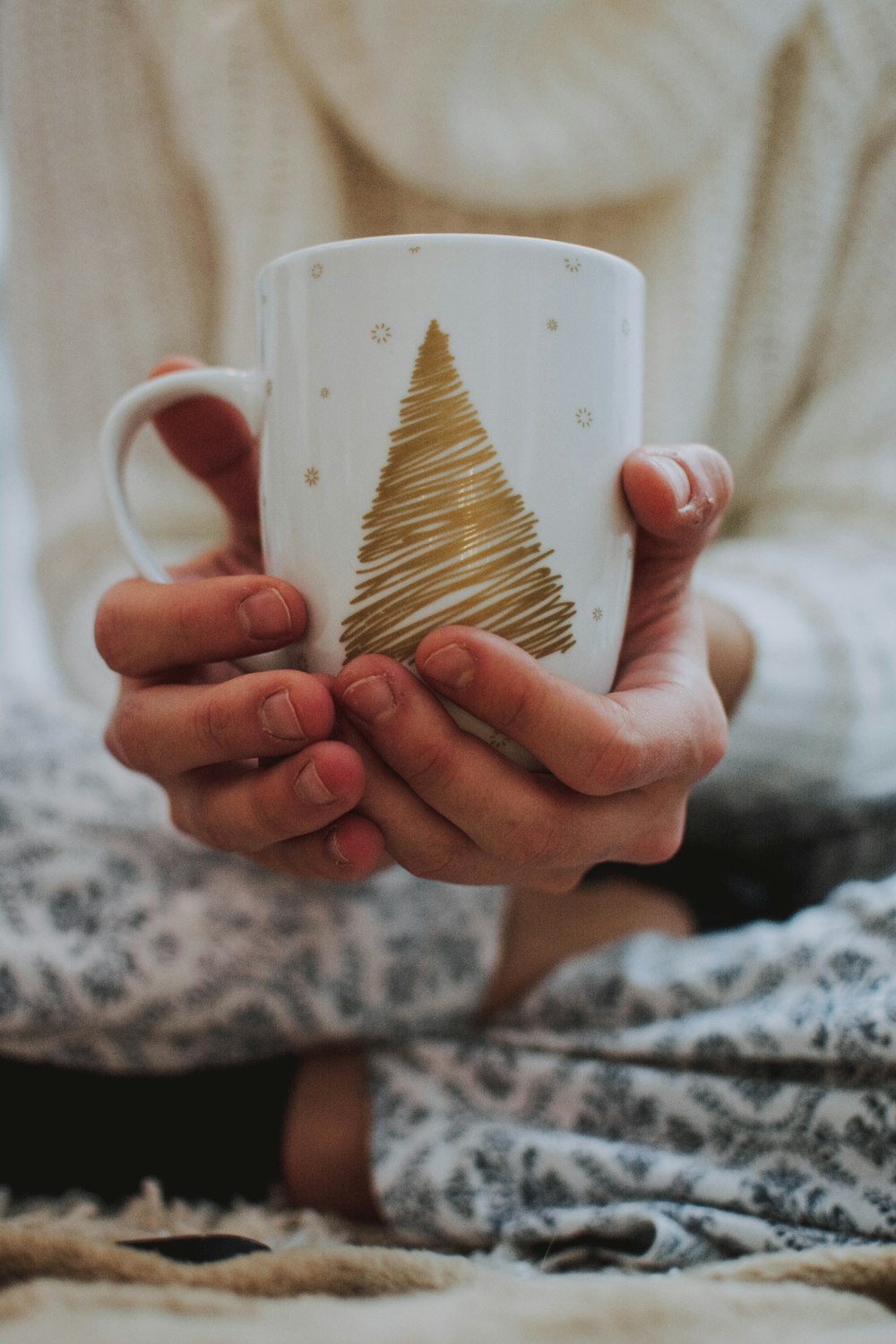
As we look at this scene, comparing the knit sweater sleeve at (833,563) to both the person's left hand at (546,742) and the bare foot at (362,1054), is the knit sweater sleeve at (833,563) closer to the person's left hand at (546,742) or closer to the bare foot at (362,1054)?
the bare foot at (362,1054)

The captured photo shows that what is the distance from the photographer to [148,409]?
42cm

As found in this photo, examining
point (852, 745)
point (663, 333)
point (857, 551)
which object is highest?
point (663, 333)

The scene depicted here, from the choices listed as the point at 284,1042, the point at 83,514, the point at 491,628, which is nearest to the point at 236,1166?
the point at 284,1042

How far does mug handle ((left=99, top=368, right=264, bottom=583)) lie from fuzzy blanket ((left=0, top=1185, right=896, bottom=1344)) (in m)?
0.28

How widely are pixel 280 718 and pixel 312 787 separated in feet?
0.10

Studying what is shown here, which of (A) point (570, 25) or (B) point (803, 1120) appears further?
(A) point (570, 25)

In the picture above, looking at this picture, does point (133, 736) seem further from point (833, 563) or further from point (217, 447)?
point (833, 563)

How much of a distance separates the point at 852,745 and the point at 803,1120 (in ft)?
1.01

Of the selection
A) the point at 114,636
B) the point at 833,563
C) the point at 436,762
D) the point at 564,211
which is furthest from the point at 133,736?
the point at 564,211

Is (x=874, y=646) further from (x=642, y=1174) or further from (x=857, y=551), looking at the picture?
(x=642, y=1174)

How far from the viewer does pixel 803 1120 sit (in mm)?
431

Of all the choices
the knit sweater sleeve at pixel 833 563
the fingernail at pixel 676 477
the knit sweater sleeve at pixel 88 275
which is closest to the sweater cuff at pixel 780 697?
the knit sweater sleeve at pixel 833 563

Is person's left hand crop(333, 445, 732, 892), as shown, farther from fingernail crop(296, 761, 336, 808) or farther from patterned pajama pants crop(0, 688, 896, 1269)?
patterned pajama pants crop(0, 688, 896, 1269)

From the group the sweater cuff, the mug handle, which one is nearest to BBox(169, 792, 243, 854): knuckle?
the mug handle
